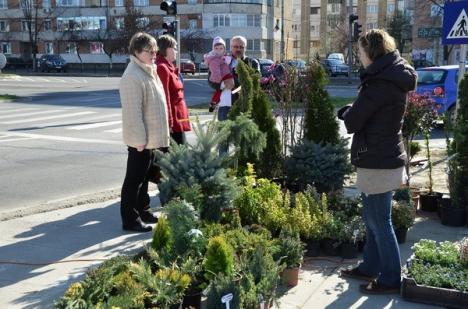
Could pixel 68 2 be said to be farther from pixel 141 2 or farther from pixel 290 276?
pixel 290 276

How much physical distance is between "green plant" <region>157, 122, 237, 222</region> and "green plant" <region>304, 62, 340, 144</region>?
2.30 metres

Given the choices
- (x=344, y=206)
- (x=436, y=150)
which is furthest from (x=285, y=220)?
(x=436, y=150)

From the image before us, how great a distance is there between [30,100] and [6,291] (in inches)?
898

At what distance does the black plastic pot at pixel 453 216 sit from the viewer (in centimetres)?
612

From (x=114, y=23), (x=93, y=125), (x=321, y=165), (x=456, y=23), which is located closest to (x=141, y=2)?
(x=114, y=23)

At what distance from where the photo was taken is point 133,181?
235 inches

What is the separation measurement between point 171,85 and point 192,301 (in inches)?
126

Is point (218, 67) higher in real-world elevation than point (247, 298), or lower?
higher

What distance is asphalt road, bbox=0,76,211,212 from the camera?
8.50 m

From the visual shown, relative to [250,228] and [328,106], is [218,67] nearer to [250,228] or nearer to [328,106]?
[328,106]

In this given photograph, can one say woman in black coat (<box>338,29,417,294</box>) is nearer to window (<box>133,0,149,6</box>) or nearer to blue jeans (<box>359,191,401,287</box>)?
blue jeans (<box>359,191,401,287</box>)

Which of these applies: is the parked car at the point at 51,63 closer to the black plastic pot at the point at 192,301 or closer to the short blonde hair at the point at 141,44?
the short blonde hair at the point at 141,44

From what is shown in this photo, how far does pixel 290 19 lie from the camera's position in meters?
90.9

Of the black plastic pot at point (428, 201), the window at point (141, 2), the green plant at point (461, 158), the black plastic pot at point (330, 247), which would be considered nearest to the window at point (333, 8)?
the window at point (141, 2)
